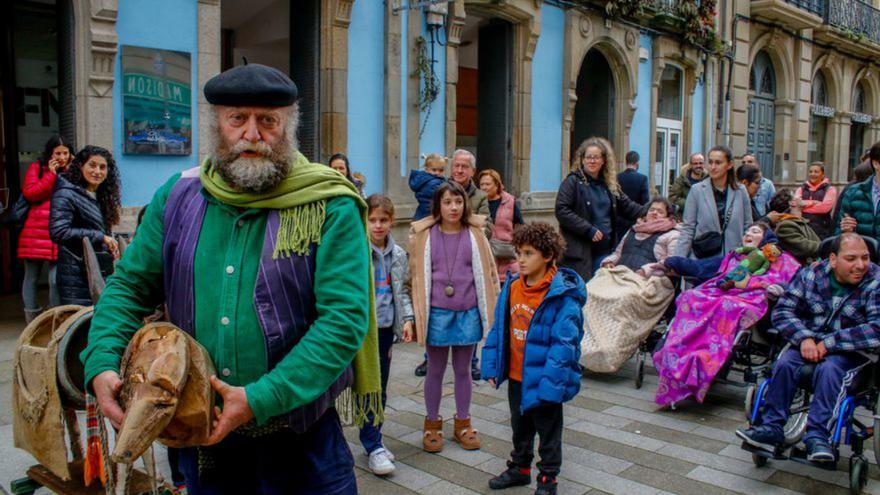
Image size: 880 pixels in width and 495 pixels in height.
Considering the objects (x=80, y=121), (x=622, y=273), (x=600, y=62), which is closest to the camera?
(x=622, y=273)

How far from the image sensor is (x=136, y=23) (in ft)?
26.3

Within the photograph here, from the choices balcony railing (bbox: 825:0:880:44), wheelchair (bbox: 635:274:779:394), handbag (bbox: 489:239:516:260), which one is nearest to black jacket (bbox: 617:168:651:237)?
handbag (bbox: 489:239:516:260)

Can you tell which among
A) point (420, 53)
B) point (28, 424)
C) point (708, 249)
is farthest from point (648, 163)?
point (28, 424)

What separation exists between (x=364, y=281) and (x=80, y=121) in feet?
20.9

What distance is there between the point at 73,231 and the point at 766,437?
196 inches

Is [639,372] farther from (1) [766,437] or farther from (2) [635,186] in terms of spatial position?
(2) [635,186]

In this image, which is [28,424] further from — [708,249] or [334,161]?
[708,249]

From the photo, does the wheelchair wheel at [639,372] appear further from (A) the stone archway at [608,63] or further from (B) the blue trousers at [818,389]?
(A) the stone archway at [608,63]

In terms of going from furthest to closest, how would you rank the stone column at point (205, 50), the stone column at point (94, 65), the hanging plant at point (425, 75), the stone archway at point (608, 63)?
1. the stone archway at point (608, 63)
2. the hanging plant at point (425, 75)
3. the stone column at point (205, 50)
4. the stone column at point (94, 65)

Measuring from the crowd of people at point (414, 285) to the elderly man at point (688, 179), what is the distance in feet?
0.23

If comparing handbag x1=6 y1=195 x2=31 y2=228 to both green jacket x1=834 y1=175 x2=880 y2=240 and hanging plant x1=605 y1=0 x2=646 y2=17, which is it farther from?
hanging plant x1=605 y1=0 x2=646 y2=17

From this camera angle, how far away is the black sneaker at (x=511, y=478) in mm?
4400

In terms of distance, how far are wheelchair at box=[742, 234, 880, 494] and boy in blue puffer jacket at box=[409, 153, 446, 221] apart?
9.71ft

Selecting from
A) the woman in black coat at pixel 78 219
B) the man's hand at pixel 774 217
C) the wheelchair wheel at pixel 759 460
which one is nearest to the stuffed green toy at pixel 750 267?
the man's hand at pixel 774 217
